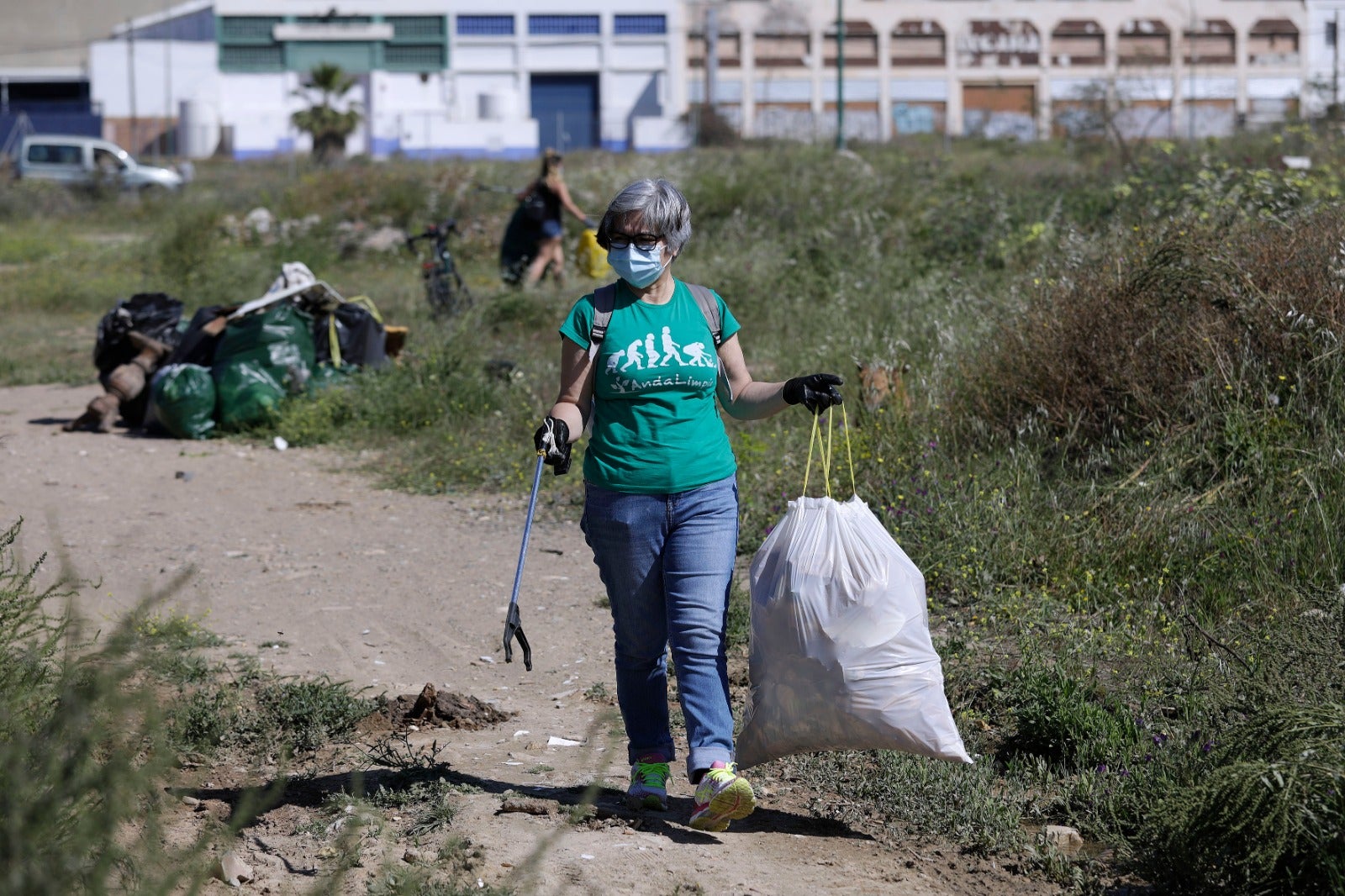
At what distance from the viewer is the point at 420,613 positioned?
18.9ft

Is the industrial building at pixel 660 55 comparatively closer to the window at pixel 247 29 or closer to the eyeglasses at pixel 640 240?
the window at pixel 247 29

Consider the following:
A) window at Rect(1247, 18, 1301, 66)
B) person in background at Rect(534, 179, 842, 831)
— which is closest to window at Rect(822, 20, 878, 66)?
window at Rect(1247, 18, 1301, 66)

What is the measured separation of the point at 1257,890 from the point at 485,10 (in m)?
57.3

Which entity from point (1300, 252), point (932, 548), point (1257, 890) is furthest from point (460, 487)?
point (1257, 890)

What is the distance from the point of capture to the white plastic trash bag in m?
3.38

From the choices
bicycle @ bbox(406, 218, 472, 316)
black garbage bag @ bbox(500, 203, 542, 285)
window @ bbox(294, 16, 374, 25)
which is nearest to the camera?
bicycle @ bbox(406, 218, 472, 316)

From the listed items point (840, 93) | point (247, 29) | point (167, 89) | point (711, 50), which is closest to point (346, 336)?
point (840, 93)

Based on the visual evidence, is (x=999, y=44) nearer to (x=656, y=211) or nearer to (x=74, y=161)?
(x=74, y=161)

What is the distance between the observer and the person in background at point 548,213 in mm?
12500

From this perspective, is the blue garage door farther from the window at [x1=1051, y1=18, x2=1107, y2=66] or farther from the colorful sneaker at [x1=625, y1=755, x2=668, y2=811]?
the colorful sneaker at [x1=625, y1=755, x2=668, y2=811]

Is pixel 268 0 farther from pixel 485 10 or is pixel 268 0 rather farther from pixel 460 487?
pixel 460 487

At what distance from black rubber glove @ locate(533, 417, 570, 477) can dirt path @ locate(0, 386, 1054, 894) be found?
76 centimetres

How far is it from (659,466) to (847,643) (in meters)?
0.64

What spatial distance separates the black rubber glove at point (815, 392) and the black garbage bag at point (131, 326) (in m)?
7.09
